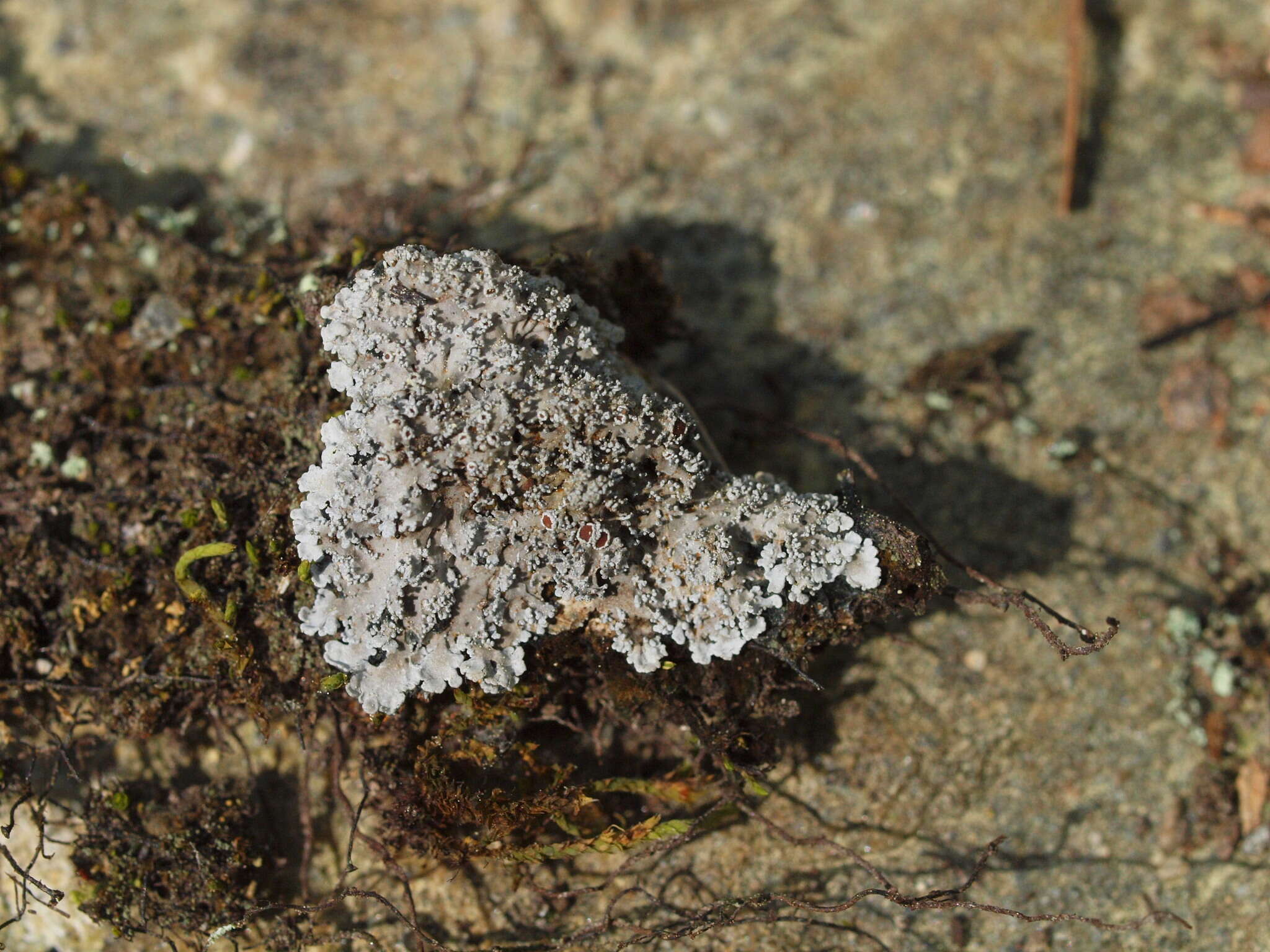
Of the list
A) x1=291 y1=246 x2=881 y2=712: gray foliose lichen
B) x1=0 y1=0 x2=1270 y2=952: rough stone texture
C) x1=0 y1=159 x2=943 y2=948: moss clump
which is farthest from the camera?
x1=0 y1=0 x2=1270 y2=952: rough stone texture

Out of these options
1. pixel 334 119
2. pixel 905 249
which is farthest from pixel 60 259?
pixel 905 249

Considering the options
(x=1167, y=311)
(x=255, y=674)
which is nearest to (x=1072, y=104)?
(x=1167, y=311)

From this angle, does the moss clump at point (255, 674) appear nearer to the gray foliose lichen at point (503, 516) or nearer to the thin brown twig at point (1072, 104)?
the gray foliose lichen at point (503, 516)

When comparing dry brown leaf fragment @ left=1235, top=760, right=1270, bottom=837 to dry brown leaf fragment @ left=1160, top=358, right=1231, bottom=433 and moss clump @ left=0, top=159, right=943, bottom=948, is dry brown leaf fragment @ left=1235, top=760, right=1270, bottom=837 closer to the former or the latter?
dry brown leaf fragment @ left=1160, top=358, right=1231, bottom=433

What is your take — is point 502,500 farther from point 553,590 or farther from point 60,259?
point 60,259

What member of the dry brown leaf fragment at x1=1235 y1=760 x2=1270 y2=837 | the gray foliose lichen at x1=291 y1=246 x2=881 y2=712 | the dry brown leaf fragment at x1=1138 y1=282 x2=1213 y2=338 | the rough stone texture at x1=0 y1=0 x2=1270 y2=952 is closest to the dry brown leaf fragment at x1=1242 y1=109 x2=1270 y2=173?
the rough stone texture at x1=0 y1=0 x2=1270 y2=952

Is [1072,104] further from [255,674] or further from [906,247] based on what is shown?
[255,674]

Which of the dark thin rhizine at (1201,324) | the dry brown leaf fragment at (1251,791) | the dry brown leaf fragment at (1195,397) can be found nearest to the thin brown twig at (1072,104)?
the dark thin rhizine at (1201,324)
